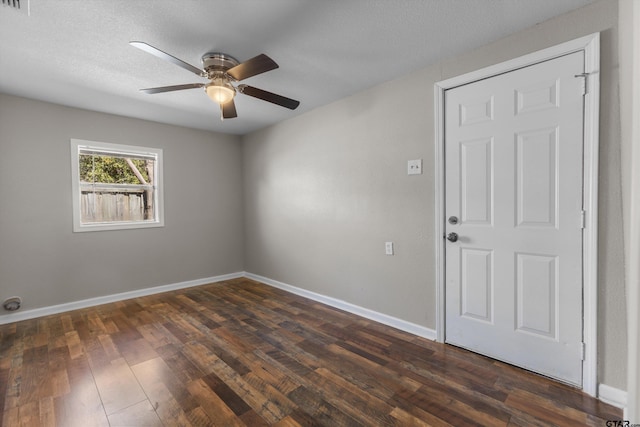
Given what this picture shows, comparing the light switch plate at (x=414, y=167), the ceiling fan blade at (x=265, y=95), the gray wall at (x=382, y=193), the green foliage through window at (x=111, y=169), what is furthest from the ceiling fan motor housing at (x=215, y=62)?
the green foliage through window at (x=111, y=169)

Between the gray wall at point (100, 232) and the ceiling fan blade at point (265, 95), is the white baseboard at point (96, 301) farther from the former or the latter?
the ceiling fan blade at point (265, 95)

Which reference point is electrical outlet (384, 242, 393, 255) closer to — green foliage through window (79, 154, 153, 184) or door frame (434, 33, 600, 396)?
door frame (434, 33, 600, 396)

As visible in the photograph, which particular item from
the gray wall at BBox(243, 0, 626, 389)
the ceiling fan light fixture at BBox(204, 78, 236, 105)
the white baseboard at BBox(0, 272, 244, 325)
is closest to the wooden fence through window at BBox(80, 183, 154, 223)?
the white baseboard at BBox(0, 272, 244, 325)

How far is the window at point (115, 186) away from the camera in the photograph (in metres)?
3.38

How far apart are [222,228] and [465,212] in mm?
3590

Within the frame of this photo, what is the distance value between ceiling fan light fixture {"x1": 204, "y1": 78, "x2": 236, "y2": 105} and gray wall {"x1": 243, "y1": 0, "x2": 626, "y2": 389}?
1339 mm

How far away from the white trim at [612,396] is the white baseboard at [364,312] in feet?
3.36

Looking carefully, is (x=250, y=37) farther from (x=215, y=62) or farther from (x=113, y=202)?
(x=113, y=202)

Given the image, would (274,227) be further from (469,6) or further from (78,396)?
(469,6)

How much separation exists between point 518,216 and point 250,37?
7.41ft

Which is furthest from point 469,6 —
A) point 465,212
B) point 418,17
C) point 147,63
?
point 147,63

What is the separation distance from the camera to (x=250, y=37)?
77.0 inches

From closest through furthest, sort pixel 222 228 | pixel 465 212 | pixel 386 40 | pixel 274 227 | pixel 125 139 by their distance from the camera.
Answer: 1. pixel 386 40
2. pixel 465 212
3. pixel 125 139
4. pixel 274 227
5. pixel 222 228

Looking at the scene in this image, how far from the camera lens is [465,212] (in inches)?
88.7
